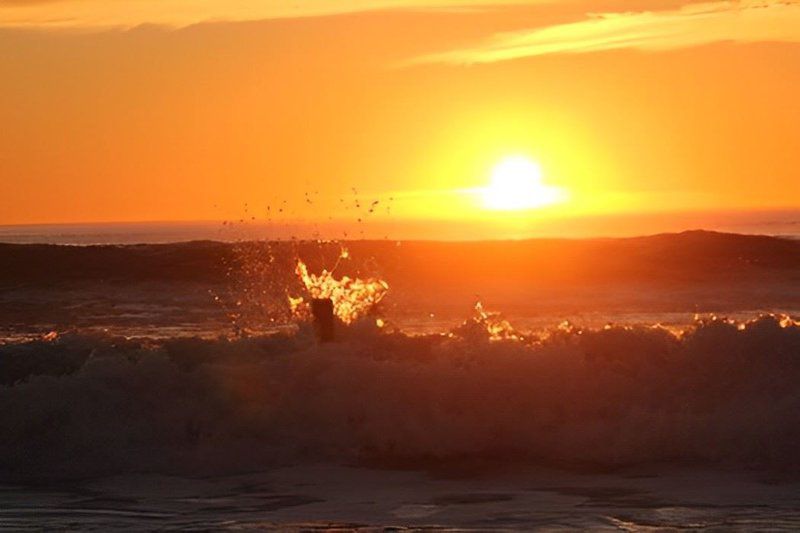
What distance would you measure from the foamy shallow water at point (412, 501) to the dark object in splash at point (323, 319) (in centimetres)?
211

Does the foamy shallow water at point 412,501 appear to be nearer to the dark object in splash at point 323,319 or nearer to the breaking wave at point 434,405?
the breaking wave at point 434,405

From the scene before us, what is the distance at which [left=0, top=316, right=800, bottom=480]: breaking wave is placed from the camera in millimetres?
13188

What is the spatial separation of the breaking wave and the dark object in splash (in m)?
0.24

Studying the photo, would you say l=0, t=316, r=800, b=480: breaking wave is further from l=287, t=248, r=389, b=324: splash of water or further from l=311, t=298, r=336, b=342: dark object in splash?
l=287, t=248, r=389, b=324: splash of water

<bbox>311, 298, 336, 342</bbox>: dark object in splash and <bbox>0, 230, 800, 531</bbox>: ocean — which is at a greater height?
<bbox>311, 298, 336, 342</bbox>: dark object in splash

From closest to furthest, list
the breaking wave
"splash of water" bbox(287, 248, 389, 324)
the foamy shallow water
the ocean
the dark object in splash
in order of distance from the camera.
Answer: the foamy shallow water → the ocean → the breaking wave → the dark object in splash → "splash of water" bbox(287, 248, 389, 324)

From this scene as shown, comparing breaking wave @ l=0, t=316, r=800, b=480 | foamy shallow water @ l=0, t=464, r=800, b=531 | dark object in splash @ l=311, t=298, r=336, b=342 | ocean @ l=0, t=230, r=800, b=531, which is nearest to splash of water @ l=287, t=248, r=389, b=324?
ocean @ l=0, t=230, r=800, b=531

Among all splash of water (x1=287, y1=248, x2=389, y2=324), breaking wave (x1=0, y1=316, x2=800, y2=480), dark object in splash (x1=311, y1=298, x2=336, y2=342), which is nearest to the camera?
breaking wave (x1=0, y1=316, x2=800, y2=480)

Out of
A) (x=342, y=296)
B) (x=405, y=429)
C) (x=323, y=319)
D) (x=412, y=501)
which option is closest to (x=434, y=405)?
(x=405, y=429)

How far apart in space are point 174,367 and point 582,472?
4571 mm

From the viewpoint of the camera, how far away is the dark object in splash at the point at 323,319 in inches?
583

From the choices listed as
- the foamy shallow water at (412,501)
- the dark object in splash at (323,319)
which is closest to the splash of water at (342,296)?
the dark object in splash at (323,319)

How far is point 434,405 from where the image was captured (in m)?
13.8

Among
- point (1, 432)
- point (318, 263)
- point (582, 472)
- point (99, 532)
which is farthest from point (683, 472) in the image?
point (318, 263)
